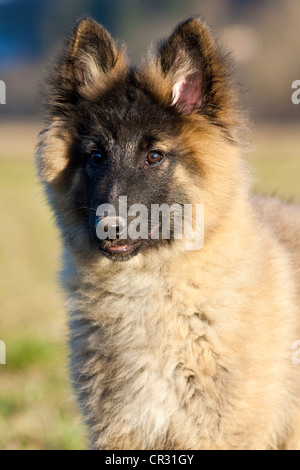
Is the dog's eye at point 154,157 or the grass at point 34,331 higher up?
the dog's eye at point 154,157

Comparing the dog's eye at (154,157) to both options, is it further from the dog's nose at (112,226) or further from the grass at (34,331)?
the grass at (34,331)

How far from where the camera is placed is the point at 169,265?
3.83 m

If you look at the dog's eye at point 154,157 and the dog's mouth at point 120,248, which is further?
the dog's eye at point 154,157

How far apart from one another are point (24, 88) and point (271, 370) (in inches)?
945

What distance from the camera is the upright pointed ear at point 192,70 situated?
151 inches

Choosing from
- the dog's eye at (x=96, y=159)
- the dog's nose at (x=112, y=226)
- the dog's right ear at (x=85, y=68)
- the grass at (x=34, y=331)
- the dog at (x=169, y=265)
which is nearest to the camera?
the dog's nose at (x=112, y=226)

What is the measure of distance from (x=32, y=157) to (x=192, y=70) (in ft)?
3.85

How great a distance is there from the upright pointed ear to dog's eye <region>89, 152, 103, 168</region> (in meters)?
0.50

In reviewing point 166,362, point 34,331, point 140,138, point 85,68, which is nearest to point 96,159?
point 140,138

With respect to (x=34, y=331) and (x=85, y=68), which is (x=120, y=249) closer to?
(x=85, y=68)

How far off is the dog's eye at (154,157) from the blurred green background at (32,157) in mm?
621

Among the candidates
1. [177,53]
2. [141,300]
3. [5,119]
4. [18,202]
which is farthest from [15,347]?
[5,119]

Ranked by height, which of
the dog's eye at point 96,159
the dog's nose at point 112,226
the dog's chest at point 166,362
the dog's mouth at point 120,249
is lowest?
the dog's chest at point 166,362

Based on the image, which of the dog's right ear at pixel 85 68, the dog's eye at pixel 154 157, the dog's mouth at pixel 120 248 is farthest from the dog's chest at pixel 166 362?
the dog's right ear at pixel 85 68
